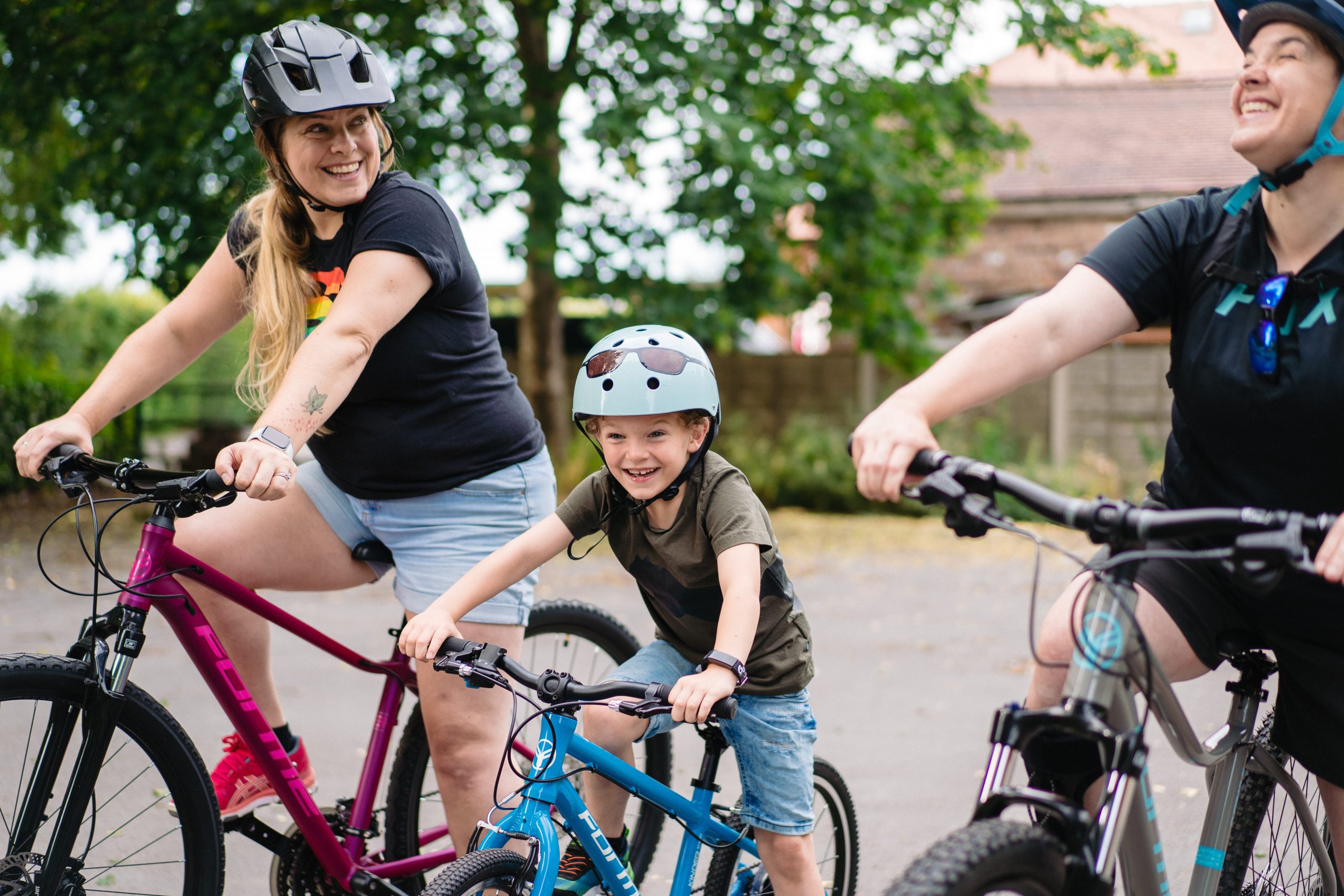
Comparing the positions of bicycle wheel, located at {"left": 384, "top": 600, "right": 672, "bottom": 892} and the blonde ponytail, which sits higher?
the blonde ponytail

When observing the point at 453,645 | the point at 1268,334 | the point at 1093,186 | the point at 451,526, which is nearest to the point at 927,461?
the point at 1268,334

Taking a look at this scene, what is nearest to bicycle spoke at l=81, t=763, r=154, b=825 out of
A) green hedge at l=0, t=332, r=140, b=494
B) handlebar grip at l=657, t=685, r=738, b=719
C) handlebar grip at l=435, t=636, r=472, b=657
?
handlebar grip at l=435, t=636, r=472, b=657

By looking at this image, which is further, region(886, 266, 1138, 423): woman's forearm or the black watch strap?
the black watch strap

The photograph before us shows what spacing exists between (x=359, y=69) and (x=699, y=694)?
5.33ft

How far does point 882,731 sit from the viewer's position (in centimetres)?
539

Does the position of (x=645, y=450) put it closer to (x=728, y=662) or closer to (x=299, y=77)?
(x=728, y=662)

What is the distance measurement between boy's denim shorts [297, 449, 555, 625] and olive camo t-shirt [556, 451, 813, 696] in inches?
11.6

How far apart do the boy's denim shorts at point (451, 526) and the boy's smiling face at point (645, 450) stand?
0.41 m

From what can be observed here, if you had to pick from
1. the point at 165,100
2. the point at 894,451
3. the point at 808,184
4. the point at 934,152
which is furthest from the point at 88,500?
the point at 934,152

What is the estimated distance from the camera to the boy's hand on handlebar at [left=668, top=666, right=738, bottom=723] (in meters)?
2.16

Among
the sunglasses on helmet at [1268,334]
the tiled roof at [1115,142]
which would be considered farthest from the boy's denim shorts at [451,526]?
the tiled roof at [1115,142]

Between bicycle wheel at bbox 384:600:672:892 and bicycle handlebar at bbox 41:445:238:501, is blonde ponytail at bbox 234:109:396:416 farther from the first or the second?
bicycle wheel at bbox 384:600:672:892

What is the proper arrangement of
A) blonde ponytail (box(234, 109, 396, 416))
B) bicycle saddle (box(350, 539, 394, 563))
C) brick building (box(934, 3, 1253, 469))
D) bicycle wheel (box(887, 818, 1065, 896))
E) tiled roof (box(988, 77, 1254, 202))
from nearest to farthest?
bicycle wheel (box(887, 818, 1065, 896)) < blonde ponytail (box(234, 109, 396, 416)) < bicycle saddle (box(350, 539, 394, 563)) < brick building (box(934, 3, 1253, 469)) < tiled roof (box(988, 77, 1254, 202))

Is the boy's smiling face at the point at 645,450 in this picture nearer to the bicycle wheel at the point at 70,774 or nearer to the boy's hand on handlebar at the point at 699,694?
the boy's hand on handlebar at the point at 699,694
